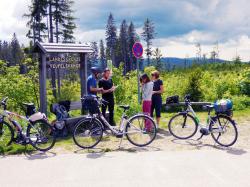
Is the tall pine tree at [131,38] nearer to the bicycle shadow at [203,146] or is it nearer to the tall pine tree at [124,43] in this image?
the tall pine tree at [124,43]

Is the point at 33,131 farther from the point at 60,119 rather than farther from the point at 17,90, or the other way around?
the point at 17,90

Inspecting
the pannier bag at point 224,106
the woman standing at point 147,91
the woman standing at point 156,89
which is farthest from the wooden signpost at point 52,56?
the pannier bag at point 224,106

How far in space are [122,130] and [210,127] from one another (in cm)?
207

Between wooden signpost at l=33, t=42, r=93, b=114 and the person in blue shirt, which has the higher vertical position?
wooden signpost at l=33, t=42, r=93, b=114

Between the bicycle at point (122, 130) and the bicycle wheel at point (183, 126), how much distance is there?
3.05 feet

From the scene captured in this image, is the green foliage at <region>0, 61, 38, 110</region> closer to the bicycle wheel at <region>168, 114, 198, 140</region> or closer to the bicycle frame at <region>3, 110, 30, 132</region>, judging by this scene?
the bicycle frame at <region>3, 110, 30, 132</region>

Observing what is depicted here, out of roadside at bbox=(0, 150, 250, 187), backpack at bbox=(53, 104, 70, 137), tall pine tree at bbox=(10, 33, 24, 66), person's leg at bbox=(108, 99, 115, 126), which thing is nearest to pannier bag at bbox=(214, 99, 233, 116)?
roadside at bbox=(0, 150, 250, 187)

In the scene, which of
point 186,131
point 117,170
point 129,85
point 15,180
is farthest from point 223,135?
point 129,85

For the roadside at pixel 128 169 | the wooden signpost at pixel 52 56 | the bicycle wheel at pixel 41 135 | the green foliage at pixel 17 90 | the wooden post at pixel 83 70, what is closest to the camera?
the roadside at pixel 128 169

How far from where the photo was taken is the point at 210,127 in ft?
27.1

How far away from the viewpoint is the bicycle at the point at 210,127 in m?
7.99

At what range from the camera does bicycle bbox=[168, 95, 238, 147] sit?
26.2 feet

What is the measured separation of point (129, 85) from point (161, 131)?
28.7 ft

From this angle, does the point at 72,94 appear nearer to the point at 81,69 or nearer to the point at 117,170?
the point at 81,69
